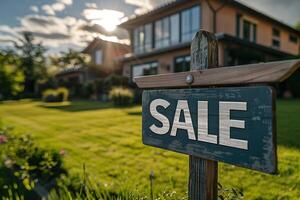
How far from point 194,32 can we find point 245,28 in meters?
4.36

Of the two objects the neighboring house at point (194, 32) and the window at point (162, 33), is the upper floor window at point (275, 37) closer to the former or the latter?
the neighboring house at point (194, 32)

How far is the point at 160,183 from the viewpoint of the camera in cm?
294

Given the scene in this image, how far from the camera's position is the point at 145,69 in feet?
62.6

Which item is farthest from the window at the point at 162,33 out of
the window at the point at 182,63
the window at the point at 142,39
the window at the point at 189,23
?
the window at the point at 182,63

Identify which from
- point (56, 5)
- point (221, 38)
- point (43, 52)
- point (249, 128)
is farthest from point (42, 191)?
point (43, 52)

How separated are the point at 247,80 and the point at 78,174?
9.31 ft

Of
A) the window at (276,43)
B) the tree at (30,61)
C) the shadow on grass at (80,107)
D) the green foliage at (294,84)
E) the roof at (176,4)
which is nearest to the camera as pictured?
the shadow on grass at (80,107)

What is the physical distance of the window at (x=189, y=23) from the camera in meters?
14.9

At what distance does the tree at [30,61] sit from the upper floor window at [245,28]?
31.5 metres

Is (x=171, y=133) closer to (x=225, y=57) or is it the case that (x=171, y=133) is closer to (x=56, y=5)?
(x=56, y=5)

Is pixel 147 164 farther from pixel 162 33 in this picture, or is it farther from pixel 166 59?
pixel 162 33

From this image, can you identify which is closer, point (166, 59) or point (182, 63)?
point (182, 63)

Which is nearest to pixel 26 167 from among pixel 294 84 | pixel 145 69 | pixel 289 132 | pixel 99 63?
pixel 289 132

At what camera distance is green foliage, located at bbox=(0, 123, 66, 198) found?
316 cm
